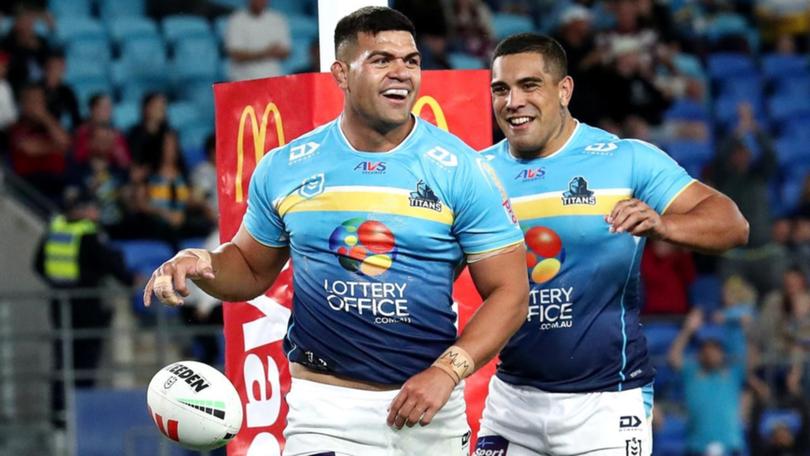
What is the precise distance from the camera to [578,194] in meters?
5.98

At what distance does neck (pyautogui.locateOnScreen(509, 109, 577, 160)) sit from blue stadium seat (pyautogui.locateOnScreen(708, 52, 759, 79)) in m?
11.3

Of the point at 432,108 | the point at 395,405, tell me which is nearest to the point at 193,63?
the point at 432,108

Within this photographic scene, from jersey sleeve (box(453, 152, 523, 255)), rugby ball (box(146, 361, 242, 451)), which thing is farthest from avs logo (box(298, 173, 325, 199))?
rugby ball (box(146, 361, 242, 451))

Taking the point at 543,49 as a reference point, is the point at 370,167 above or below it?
below

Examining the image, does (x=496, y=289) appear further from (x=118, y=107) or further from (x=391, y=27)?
(x=118, y=107)

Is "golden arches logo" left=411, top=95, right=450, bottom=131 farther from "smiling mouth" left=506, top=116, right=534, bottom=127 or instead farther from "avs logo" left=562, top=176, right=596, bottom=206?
"avs logo" left=562, top=176, right=596, bottom=206

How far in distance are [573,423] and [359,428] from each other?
3.40ft

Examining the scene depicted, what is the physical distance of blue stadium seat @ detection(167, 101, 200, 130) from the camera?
48.4 feet

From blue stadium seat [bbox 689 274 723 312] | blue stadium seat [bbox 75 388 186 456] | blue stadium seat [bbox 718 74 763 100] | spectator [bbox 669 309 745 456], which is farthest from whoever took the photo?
blue stadium seat [bbox 718 74 763 100]

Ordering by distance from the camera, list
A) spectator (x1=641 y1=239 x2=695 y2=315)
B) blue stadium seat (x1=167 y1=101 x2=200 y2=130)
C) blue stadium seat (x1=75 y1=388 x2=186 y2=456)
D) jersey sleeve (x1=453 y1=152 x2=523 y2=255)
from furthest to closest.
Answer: blue stadium seat (x1=167 y1=101 x2=200 y2=130) → spectator (x1=641 y1=239 x2=695 y2=315) → blue stadium seat (x1=75 y1=388 x2=186 y2=456) → jersey sleeve (x1=453 y1=152 x2=523 y2=255)

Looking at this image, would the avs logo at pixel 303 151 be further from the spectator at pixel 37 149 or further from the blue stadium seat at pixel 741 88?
the blue stadium seat at pixel 741 88

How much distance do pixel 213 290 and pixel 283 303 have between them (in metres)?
0.95

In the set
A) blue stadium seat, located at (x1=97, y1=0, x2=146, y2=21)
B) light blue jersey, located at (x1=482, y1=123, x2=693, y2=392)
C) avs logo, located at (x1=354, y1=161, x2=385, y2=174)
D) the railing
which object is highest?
blue stadium seat, located at (x1=97, y1=0, x2=146, y2=21)

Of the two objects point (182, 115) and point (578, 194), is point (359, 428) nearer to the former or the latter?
point (578, 194)
